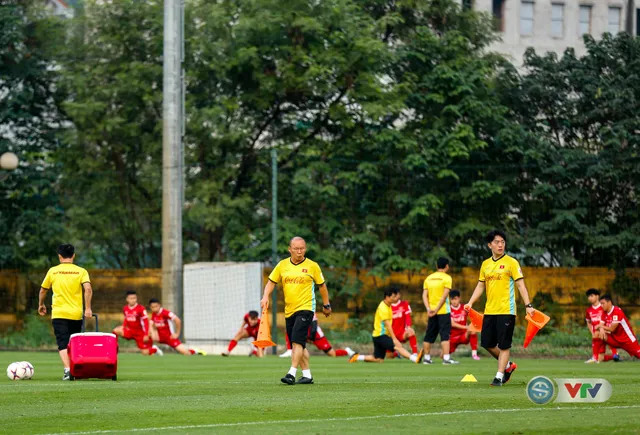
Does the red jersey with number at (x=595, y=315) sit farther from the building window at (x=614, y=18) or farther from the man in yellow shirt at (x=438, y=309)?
the building window at (x=614, y=18)

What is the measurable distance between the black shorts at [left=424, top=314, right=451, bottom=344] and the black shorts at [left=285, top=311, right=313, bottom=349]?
→ 921 centimetres

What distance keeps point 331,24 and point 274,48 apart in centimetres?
190

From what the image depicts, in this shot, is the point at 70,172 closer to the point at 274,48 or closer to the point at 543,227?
the point at 274,48

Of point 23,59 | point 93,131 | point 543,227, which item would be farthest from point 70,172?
point 543,227

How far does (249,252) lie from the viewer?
3603 centimetres

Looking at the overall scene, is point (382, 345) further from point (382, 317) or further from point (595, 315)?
point (595, 315)

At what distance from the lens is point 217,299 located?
110 feet

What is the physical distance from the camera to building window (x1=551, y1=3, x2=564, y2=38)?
232 ft

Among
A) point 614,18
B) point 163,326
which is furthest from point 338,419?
point 614,18

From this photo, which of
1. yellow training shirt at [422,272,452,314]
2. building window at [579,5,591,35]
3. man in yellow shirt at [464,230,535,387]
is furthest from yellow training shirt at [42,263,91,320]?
building window at [579,5,591,35]

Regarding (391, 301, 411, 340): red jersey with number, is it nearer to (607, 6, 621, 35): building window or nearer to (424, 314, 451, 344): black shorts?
(424, 314, 451, 344): black shorts

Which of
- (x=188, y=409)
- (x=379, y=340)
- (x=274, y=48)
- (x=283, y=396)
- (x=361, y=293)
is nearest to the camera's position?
(x=188, y=409)

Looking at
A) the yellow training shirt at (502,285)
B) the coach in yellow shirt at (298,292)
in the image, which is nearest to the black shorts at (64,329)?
the coach in yellow shirt at (298,292)

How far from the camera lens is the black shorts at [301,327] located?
1600cm
